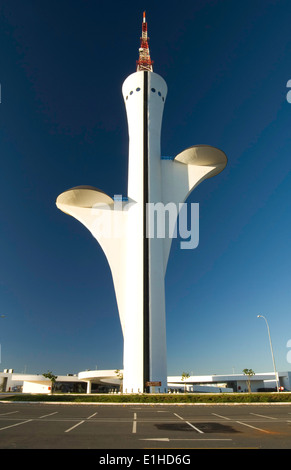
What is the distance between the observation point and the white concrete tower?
1266 inches

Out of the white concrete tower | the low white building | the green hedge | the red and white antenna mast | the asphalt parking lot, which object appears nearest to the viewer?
the asphalt parking lot

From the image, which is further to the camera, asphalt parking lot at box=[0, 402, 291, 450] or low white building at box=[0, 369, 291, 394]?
low white building at box=[0, 369, 291, 394]

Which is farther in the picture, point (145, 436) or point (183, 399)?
point (183, 399)

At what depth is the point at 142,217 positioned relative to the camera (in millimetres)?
37438

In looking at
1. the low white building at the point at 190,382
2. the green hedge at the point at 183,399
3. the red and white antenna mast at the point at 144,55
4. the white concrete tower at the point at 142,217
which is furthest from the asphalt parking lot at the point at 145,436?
the low white building at the point at 190,382

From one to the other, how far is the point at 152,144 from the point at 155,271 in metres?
16.8

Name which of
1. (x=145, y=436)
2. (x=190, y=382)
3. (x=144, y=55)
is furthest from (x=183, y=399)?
(x=190, y=382)

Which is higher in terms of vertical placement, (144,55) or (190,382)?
(144,55)

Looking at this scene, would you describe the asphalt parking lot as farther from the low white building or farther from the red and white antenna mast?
the low white building

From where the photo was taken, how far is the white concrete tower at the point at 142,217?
3216cm

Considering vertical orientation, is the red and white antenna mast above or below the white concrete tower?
above

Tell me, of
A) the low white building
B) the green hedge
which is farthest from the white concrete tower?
the low white building

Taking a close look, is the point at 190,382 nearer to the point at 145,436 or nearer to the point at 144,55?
the point at 144,55
